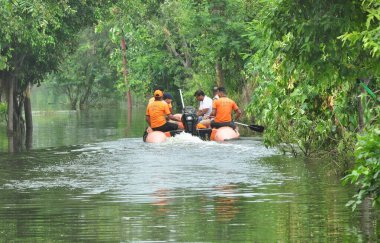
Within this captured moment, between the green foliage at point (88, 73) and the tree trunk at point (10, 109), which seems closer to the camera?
the tree trunk at point (10, 109)

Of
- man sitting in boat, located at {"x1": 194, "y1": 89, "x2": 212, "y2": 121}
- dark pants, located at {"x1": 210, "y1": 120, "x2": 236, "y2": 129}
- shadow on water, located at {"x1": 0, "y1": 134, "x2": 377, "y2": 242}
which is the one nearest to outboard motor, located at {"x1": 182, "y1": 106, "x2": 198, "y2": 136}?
dark pants, located at {"x1": 210, "y1": 120, "x2": 236, "y2": 129}

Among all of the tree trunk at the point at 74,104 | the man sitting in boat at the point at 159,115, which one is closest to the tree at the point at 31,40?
the man sitting in boat at the point at 159,115

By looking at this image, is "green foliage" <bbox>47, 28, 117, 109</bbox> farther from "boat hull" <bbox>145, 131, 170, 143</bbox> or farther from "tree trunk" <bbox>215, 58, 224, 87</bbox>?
"boat hull" <bbox>145, 131, 170, 143</bbox>

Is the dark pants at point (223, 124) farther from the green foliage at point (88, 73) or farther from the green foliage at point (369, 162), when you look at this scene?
the green foliage at point (88, 73)

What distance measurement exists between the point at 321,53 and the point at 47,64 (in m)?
30.2

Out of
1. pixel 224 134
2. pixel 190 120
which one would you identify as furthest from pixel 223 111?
pixel 190 120

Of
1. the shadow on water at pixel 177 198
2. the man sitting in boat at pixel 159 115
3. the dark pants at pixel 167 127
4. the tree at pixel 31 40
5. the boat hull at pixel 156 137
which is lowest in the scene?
the shadow on water at pixel 177 198

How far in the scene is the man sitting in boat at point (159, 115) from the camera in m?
30.6

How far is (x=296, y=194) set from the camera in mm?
17297

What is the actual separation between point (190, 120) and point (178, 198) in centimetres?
1385

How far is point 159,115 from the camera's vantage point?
30.8 meters

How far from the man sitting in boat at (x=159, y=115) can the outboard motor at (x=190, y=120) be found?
0.38 metres

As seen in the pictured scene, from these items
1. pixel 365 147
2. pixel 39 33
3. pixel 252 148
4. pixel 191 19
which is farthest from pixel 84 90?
pixel 365 147

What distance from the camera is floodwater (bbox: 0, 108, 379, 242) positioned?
41.3ft
